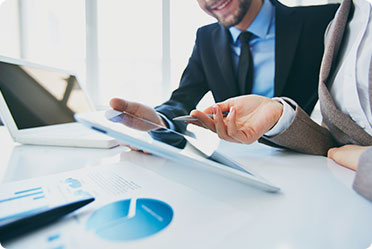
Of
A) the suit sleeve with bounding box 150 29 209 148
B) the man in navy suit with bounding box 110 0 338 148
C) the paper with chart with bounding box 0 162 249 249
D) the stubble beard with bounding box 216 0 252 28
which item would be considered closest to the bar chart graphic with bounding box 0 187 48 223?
the paper with chart with bounding box 0 162 249 249

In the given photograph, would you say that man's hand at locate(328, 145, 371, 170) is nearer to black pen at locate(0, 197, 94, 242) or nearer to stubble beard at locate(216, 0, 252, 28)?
black pen at locate(0, 197, 94, 242)

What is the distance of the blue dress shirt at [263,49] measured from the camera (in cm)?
96

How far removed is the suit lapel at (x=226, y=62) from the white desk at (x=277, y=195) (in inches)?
22.4

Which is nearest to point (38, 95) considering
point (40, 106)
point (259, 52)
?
point (40, 106)

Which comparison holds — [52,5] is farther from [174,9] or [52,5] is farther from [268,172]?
[268,172]

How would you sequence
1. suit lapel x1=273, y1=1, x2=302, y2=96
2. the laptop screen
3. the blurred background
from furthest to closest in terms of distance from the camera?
the blurred background → suit lapel x1=273, y1=1, x2=302, y2=96 → the laptop screen

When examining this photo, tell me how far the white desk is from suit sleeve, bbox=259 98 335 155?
0.02m

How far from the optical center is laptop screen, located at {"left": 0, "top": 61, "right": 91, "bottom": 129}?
0.53 m

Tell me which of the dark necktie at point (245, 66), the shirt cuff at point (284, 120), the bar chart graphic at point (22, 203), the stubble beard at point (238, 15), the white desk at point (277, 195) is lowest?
the white desk at point (277, 195)

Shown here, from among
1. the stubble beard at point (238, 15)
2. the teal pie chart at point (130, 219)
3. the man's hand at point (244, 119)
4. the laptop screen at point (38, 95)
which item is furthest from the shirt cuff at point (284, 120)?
the stubble beard at point (238, 15)

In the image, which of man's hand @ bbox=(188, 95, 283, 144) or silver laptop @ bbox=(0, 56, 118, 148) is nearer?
man's hand @ bbox=(188, 95, 283, 144)

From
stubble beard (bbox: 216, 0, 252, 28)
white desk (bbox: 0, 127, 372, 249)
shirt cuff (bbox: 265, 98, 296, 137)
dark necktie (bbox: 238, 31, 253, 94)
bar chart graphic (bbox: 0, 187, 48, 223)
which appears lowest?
white desk (bbox: 0, 127, 372, 249)

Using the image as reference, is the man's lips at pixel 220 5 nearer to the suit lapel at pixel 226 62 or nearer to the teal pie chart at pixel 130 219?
the suit lapel at pixel 226 62

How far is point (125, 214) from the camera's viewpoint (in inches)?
7.3
